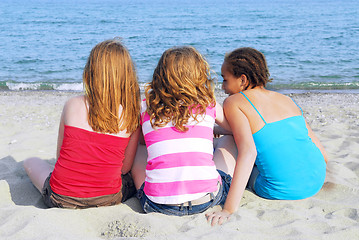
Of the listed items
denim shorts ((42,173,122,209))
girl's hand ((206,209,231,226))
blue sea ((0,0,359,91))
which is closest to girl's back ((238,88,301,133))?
girl's hand ((206,209,231,226))

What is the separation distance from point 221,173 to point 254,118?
51 centimetres

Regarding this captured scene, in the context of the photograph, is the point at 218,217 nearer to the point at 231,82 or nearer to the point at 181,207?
the point at 181,207

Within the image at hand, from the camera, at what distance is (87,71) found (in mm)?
2637

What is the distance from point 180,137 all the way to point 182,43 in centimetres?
1366

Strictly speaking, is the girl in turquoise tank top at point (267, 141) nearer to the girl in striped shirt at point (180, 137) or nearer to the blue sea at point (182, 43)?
the girl in striped shirt at point (180, 137)

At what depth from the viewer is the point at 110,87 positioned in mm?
2613

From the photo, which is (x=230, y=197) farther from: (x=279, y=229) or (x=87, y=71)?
(x=87, y=71)

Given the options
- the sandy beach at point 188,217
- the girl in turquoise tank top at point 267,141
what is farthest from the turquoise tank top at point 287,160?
the sandy beach at point 188,217

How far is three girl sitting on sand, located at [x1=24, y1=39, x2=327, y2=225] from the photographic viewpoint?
8.31 feet

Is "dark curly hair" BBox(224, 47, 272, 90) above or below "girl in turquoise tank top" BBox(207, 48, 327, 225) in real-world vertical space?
above

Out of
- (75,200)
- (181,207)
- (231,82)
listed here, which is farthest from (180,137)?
(75,200)

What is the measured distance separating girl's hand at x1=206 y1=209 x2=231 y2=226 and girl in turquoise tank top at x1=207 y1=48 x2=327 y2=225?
37 mm

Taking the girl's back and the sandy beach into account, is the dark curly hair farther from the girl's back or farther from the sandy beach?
the sandy beach

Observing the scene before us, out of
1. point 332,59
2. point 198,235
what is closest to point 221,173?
point 198,235
